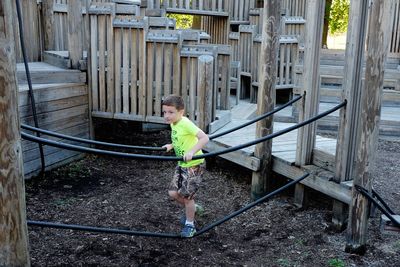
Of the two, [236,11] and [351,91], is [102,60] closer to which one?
[351,91]

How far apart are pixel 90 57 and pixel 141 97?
38.4 inches

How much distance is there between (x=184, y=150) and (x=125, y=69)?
289cm

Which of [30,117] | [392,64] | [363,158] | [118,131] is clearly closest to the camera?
[363,158]

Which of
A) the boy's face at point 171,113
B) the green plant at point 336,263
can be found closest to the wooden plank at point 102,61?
the boy's face at point 171,113

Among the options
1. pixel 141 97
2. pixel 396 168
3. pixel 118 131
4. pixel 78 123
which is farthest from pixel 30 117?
pixel 396 168

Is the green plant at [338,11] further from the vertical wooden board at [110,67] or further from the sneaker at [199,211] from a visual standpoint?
the sneaker at [199,211]

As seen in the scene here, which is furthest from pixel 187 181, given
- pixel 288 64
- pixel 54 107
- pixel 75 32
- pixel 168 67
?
pixel 288 64

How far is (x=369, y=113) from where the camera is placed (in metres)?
4.15

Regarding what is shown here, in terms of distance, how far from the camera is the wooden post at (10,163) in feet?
7.98

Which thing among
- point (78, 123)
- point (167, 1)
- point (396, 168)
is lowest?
point (396, 168)

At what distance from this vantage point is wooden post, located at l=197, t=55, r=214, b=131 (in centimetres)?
623

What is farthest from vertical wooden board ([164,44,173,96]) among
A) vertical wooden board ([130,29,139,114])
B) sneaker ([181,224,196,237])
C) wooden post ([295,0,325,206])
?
sneaker ([181,224,196,237])

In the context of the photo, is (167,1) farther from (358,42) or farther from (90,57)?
(358,42)

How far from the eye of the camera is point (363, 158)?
4242 mm
